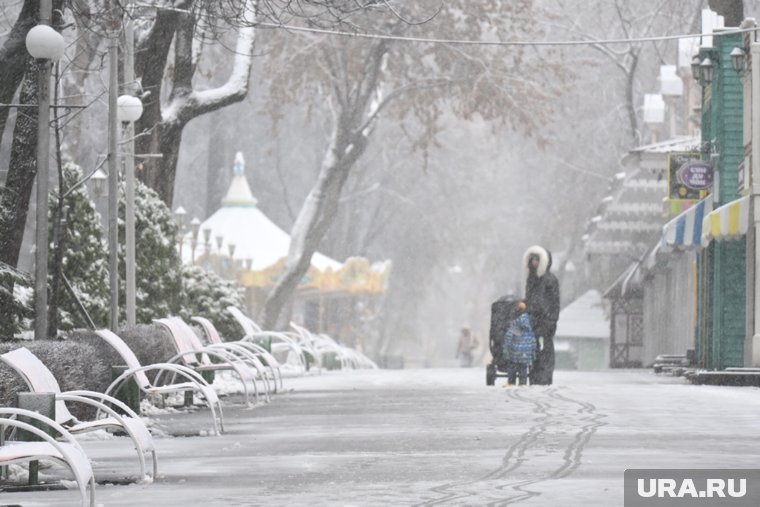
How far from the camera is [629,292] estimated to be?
60.5 metres

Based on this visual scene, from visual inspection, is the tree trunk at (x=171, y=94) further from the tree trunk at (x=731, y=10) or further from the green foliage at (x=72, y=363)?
the green foliage at (x=72, y=363)

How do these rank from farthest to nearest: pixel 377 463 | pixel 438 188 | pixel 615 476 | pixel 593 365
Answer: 1. pixel 593 365
2. pixel 438 188
3. pixel 377 463
4. pixel 615 476

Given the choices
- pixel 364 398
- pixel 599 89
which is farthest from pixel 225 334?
pixel 599 89

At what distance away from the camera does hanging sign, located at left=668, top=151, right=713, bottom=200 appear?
34.3 m

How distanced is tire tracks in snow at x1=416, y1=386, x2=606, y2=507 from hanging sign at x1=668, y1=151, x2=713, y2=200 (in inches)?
484

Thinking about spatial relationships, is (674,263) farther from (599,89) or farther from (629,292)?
(599,89)

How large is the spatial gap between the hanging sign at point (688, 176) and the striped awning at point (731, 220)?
413 centimetres

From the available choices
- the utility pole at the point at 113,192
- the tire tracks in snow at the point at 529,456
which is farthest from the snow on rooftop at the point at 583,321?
the tire tracks in snow at the point at 529,456

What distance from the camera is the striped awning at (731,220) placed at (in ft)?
96.0

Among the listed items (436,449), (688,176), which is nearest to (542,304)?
(688,176)

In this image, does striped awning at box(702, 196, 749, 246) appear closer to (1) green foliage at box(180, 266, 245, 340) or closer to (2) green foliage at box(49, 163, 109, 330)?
(1) green foliage at box(180, 266, 245, 340)

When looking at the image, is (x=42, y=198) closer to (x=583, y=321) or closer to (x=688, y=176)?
(x=688, y=176)

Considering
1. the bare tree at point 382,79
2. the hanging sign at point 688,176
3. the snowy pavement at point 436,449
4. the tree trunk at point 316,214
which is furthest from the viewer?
the tree trunk at point 316,214

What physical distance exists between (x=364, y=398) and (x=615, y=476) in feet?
39.7
